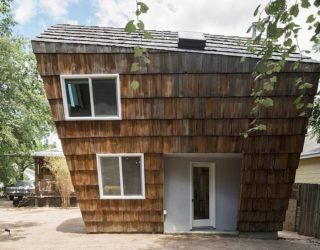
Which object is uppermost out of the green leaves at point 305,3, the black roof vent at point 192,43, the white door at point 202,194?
the black roof vent at point 192,43

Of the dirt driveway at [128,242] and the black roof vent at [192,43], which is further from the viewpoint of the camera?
the black roof vent at [192,43]

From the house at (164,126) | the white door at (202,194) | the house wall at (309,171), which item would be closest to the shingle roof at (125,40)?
the house at (164,126)

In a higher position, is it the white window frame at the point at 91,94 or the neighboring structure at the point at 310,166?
the white window frame at the point at 91,94

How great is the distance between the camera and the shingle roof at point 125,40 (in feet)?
18.9

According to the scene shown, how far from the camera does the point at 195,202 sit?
292 inches

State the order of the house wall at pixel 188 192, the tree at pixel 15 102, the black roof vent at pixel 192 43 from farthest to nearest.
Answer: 1. the tree at pixel 15 102
2. the house wall at pixel 188 192
3. the black roof vent at pixel 192 43

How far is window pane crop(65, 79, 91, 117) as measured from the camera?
5.94m

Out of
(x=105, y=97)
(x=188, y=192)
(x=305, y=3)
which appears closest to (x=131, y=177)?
(x=188, y=192)

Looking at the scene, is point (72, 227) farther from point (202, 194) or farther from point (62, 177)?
point (62, 177)

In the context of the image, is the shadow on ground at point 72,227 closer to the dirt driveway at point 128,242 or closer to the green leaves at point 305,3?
the dirt driveway at point 128,242

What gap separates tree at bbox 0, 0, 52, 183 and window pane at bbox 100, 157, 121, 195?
13.6 feet

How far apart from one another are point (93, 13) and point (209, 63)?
2.65 meters

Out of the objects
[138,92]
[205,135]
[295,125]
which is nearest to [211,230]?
[205,135]

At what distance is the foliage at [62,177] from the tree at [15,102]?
2.78m
